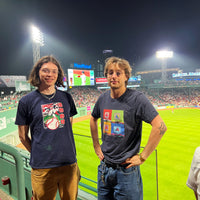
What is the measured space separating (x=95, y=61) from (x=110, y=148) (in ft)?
207

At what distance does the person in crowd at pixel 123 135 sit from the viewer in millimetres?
1735

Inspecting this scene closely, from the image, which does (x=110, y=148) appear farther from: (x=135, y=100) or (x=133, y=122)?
(x=135, y=100)

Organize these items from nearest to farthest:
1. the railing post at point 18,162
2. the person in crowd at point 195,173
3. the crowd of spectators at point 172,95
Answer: the person in crowd at point 195,173 < the railing post at point 18,162 < the crowd of spectators at point 172,95

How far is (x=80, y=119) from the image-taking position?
2142 centimetres

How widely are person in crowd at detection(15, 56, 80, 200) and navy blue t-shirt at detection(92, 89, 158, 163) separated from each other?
55cm

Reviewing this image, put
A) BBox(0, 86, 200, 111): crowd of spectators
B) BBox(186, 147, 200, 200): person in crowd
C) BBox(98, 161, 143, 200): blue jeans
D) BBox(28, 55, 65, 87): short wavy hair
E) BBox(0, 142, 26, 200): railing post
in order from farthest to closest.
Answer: BBox(0, 86, 200, 111): crowd of spectators < BBox(28, 55, 65, 87): short wavy hair < BBox(98, 161, 143, 200): blue jeans < BBox(0, 142, 26, 200): railing post < BBox(186, 147, 200, 200): person in crowd

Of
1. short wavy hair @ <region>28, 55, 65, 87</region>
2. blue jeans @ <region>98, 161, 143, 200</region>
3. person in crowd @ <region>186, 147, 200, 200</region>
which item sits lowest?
blue jeans @ <region>98, 161, 143, 200</region>

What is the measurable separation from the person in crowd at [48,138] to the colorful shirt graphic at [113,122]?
0.51 metres

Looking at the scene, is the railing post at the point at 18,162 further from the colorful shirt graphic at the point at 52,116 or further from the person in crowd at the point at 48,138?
the colorful shirt graphic at the point at 52,116

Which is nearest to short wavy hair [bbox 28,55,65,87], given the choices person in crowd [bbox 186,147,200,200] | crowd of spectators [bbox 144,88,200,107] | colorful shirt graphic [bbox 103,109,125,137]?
colorful shirt graphic [bbox 103,109,125,137]

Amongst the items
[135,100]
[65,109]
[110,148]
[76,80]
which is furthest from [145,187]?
[76,80]

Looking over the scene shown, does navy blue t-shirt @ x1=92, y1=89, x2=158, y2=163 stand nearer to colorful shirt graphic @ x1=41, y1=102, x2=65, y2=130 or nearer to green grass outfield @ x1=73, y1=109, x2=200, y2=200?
green grass outfield @ x1=73, y1=109, x2=200, y2=200

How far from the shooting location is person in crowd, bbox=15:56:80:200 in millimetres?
1875

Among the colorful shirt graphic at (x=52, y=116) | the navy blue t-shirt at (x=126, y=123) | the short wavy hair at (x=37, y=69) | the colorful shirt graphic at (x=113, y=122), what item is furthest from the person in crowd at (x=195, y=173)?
the short wavy hair at (x=37, y=69)
